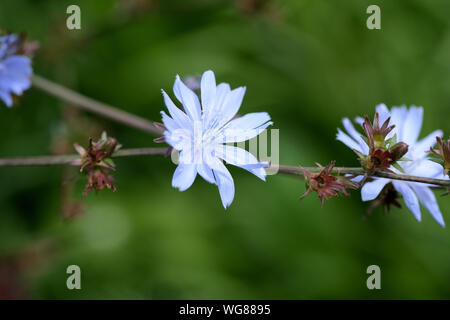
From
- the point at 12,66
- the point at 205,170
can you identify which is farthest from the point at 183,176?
the point at 12,66

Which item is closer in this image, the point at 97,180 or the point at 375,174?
the point at 375,174

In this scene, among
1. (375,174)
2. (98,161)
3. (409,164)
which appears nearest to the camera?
(375,174)

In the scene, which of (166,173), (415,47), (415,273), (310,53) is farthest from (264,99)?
(415,273)

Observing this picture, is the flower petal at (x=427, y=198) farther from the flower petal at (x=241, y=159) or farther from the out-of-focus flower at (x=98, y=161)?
the out-of-focus flower at (x=98, y=161)

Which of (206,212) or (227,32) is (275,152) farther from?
(227,32)

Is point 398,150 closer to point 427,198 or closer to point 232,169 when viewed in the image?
point 427,198

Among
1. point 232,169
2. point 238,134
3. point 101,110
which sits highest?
point 232,169

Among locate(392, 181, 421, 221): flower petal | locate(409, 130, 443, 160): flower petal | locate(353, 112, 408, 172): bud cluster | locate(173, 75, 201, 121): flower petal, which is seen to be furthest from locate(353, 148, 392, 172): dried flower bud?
locate(173, 75, 201, 121): flower petal

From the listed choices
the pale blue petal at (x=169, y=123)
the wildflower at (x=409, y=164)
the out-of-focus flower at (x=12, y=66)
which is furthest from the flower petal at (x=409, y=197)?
the out-of-focus flower at (x=12, y=66)
